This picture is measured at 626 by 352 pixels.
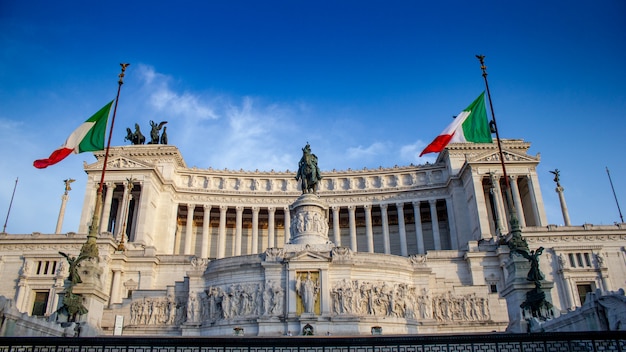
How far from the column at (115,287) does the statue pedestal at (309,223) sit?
19.7m

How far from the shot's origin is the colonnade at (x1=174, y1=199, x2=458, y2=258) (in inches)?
2623

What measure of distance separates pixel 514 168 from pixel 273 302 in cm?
4294

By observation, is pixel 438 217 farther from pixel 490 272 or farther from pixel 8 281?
pixel 8 281

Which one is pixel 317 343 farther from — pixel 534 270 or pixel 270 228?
pixel 270 228

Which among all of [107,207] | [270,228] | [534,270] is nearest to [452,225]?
[270,228]

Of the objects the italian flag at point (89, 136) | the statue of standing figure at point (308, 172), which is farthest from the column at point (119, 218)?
the statue of standing figure at point (308, 172)

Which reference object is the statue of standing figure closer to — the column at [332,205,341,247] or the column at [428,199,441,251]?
the column at [332,205,341,247]

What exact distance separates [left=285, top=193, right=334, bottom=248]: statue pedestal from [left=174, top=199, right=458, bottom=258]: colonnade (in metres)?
29.7

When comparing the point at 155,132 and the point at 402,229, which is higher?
the point at 155,132

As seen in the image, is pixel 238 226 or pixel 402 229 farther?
pixel 238 226

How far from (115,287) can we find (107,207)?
17.9m

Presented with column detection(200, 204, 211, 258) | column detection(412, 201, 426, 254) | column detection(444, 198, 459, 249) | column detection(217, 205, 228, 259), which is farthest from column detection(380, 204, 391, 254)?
column detection(200, 204, 211, 258)

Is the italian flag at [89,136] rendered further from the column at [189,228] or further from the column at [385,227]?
the column at [385,227]

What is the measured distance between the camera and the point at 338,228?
68.7 m
